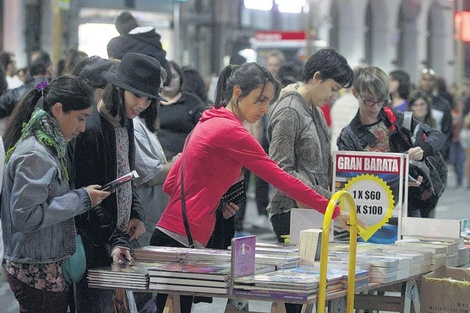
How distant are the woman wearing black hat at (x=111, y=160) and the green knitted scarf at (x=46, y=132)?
0.28 m

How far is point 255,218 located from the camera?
15383mm

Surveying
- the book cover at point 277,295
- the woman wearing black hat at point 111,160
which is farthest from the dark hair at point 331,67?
the book cover at point 277,295

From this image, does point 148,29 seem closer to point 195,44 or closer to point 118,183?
point 118,183

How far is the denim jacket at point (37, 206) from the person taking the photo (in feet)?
16.4

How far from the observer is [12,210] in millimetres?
5008

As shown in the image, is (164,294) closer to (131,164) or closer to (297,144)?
(131,164)

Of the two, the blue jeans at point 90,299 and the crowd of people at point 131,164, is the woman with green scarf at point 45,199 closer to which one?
the crowd of people at point 131,164

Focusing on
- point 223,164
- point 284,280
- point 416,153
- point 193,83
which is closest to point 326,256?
point 284,280

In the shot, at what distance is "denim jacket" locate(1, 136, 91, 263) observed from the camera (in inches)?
197

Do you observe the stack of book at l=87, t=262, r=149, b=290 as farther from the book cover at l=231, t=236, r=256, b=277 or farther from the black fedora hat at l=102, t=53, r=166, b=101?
the black fedora hat at l=102, t=53, r=166, b=101

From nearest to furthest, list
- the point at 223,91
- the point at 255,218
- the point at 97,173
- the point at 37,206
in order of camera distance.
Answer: the point at 37,206
the point at 97,173
the point at 223,91
the point at 255,218

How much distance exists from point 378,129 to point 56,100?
2.86m

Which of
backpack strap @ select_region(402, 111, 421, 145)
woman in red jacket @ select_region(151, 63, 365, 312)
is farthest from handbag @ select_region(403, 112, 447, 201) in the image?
woman in red jacket @ select_region(151, 63, 365, 312)

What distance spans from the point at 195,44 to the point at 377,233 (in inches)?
1308
